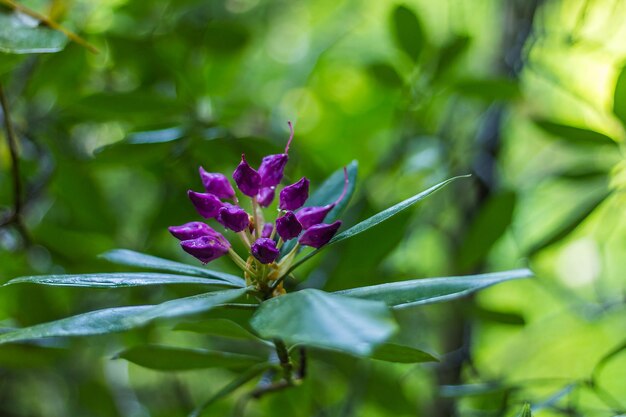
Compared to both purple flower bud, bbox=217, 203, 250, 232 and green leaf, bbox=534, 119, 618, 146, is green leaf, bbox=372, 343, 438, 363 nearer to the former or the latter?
purple flower bud, bbox=217, 203, 250, 232

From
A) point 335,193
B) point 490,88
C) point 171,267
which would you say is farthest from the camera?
point 490,88

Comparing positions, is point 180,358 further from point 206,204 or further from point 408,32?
point 408,32

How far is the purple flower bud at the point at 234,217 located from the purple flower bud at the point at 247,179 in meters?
0.04

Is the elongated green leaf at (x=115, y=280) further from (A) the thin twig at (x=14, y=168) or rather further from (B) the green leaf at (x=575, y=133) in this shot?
(B) the green leaf at (x=575, y=133)

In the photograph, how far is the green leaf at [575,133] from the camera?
85 cm

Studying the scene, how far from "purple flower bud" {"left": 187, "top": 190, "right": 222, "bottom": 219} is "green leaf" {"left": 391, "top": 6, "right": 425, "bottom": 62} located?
590 millimetres

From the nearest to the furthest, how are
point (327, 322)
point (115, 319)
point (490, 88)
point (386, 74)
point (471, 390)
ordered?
1. point (327, 322)
2. point (115, 319)
3. point (471, 390)
4. point (490, 88)
5. point (386, 74)

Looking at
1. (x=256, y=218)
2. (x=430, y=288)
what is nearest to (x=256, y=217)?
(x=256, y=218)

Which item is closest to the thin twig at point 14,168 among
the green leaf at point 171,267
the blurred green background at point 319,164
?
the blurred green background at point 319,164

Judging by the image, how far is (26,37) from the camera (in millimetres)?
676

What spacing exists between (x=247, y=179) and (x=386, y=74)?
0.59 meters

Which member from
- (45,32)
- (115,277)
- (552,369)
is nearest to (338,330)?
(115,277)

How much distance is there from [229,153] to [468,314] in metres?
0.41

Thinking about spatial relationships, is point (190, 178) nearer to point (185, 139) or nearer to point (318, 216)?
point (185, 139)
